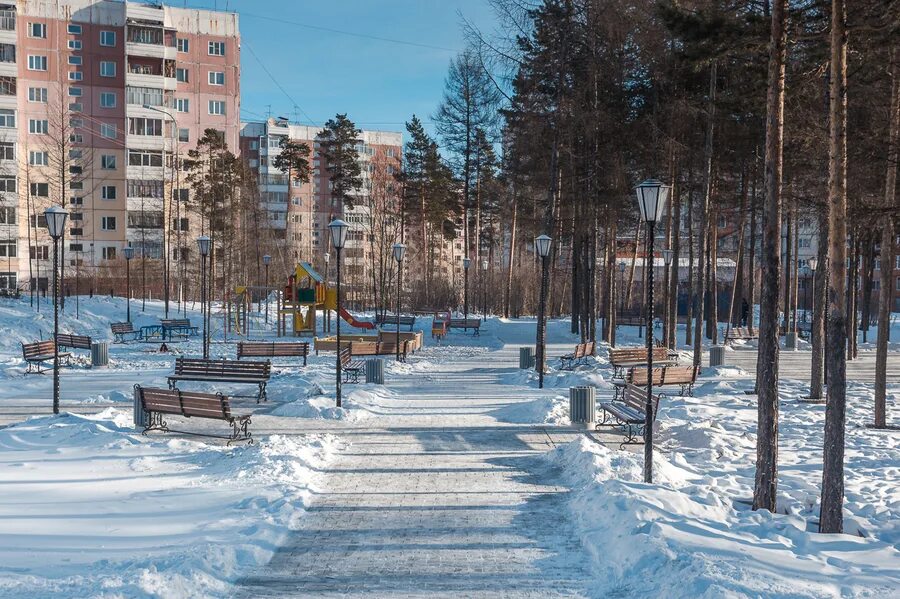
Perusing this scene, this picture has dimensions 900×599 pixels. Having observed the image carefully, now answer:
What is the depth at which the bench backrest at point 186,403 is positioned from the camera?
10.9 m

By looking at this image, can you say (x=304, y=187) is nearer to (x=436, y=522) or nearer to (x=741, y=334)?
(x=741, y=334)

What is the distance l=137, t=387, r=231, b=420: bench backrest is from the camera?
10.9 meters

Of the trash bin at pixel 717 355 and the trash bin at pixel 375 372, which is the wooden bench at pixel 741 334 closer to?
the trash bin at pixel 717 355

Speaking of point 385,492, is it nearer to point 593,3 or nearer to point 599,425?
point 599,425

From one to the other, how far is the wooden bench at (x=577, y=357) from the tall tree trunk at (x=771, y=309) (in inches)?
488

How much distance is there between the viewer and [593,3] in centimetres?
1895

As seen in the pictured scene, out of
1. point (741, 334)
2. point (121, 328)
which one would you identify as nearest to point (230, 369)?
point (121, 328)

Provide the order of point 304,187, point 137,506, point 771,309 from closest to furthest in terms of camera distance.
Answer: point 137,506, point 771,309, point 304,187

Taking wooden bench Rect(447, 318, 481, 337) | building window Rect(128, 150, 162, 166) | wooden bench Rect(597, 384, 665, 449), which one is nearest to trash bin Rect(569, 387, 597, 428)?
wooden bench Rect(597, 384, 665, 449)

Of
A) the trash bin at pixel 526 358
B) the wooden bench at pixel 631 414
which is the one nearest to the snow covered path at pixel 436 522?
the wooden bench at pixel 631 414

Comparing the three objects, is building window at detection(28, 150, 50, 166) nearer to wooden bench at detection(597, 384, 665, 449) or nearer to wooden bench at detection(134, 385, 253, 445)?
wooden bench at detection(134, 385, 253, 445)

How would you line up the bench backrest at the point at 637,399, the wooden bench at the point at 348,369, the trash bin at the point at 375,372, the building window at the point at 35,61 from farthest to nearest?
1. the building window at the point at 35,61
2. the wooden bench at the point at 348,369
3. the trash bin at the point at 375,372
4. the bench backrest at the point at 637,399

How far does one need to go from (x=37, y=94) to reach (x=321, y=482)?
170 ft

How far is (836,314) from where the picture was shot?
24.4 feet
